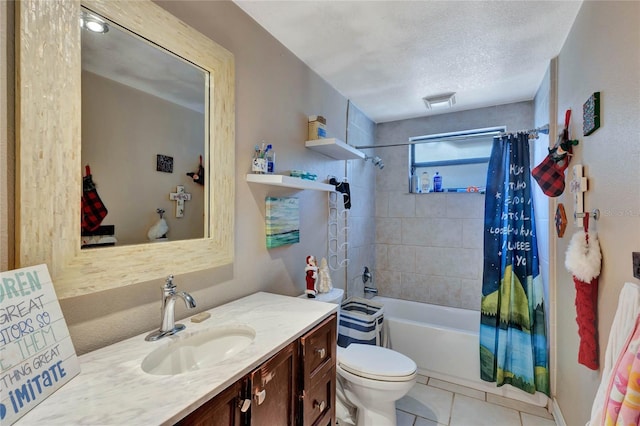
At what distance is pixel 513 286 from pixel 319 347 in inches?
69.4

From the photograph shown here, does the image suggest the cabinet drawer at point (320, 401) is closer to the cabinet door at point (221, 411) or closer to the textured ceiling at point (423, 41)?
the cabinet door at point (221, 411)

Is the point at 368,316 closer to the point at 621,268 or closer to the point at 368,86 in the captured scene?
the point at 621,268

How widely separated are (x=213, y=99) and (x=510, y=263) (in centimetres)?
236

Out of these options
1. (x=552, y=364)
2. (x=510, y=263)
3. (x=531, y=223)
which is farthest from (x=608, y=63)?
(x=552, y=364)

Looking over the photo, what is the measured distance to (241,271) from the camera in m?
1.51

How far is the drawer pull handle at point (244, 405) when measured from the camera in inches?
33.0

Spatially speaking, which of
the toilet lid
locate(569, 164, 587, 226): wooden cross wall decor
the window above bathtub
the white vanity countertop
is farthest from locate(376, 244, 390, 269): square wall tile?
the white vanity countertop

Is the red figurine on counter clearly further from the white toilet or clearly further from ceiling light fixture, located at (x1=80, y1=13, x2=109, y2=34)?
ceiling light fixture, located at (x1=80, y1=13, x2=109, y2=34)

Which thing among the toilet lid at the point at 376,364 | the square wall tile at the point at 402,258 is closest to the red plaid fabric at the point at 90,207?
the toilet lid at the point at 376,364

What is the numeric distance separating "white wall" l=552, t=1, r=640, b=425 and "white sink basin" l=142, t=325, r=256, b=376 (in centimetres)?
139

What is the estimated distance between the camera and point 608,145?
1127mm

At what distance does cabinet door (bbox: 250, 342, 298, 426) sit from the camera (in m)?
0.90

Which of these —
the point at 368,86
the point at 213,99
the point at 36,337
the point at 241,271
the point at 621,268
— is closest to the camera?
the point at 36,337

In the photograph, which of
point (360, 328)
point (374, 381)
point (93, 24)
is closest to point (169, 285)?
point (93, 24)
